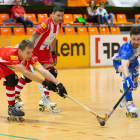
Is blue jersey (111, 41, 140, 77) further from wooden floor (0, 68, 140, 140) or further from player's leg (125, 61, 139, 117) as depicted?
wooden floor (0, 68, 140, 140)

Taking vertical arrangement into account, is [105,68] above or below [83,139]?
below

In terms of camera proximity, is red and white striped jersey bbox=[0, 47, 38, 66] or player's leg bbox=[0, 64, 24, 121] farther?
player's leg bbox=[0, 64, 24, 121]

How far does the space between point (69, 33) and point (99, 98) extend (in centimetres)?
759

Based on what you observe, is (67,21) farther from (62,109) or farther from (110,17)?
(62,109)

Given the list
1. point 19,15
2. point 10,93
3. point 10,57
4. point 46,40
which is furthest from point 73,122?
point 19,15

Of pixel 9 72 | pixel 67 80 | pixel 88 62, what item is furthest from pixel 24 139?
pixel 88 62

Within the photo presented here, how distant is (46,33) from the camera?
5.91m

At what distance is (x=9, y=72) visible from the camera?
4832 mm

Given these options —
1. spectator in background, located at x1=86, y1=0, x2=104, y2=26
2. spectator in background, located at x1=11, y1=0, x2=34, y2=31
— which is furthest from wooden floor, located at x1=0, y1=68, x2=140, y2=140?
spectator in background, located at x1=86, y1=0, x2=104, y2=26

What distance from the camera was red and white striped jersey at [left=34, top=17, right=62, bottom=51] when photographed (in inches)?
228

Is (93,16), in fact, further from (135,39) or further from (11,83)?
(11,83)

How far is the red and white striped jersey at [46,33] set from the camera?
19.0ft

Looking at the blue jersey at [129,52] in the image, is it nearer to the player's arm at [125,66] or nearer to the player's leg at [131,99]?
the player's arm at [125,66]

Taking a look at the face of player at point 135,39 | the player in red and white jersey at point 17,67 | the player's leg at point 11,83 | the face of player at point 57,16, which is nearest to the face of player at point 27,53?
the player in red and white jersey at point 17,67
